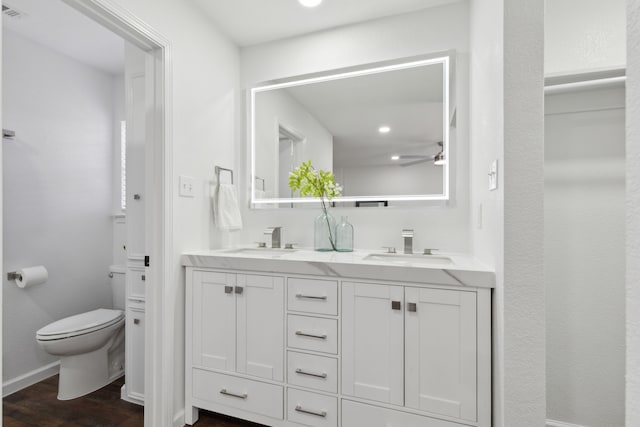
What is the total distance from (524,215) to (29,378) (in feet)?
10.0

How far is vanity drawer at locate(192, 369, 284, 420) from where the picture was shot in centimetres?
153

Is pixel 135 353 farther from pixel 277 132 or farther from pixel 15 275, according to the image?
pixel 277 132

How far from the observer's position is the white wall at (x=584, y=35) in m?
1.34

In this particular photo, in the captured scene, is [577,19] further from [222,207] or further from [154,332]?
[154,332]

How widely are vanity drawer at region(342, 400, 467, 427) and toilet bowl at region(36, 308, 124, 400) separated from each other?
1.64 metres

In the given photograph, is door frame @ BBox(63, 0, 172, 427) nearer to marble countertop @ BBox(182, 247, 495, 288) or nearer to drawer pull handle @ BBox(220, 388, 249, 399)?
marble countertop @ BBox(182, 247, 495, 288)

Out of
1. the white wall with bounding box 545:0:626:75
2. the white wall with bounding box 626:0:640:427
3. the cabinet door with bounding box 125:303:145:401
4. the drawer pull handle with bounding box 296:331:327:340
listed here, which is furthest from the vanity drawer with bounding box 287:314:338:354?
the white wall with bounding box 545:0:626:75

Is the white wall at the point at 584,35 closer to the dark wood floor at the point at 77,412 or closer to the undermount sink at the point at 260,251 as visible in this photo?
the undermount sink at the point at 260,251

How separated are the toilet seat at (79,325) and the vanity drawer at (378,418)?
164cm

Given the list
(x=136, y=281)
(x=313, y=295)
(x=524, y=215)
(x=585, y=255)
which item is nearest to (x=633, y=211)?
(x=524, y=215)

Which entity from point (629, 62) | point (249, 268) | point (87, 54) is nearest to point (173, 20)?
point (87, 54)

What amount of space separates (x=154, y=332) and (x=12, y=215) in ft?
4.68

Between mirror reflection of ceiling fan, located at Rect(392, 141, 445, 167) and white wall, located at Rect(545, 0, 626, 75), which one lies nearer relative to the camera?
white wall, located at Rect(545, 0, 626, 75)

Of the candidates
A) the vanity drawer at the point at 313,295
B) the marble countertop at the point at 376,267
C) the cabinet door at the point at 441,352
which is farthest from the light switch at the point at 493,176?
the vanity drawer at the point at 313,295
